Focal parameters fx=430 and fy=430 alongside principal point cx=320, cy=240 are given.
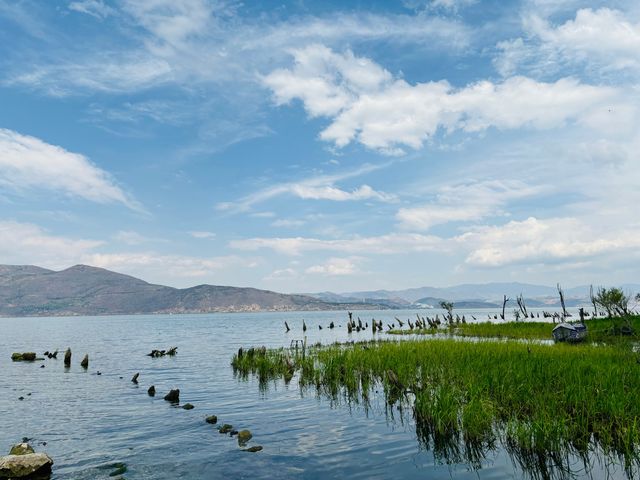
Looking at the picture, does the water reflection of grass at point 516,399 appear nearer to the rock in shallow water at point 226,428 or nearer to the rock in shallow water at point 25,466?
the rock in shallow water at point 226,428

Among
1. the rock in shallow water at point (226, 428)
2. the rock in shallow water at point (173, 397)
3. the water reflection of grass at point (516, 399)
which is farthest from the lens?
the rock in shallow water at point (173, 397)

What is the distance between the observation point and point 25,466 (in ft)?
38.4

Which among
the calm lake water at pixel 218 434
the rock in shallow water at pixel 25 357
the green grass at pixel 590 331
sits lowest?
the calm lake water at pixel 218 434

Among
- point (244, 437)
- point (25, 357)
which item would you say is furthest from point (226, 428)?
point (25, 357)

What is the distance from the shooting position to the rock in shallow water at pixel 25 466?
1142cm

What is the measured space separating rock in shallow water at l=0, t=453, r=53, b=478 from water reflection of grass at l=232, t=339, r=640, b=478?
11088 millimetres

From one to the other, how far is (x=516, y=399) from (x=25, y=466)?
50.5ft

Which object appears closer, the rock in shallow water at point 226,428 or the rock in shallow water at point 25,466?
the rock in shallow water at point 25,466

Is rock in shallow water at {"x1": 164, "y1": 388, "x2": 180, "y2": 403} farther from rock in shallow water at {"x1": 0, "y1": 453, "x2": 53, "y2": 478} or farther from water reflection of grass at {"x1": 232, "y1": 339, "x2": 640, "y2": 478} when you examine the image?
rock in shallow water at {"x1": 0, "y1": 453, "x2": 53, "y2": 478}

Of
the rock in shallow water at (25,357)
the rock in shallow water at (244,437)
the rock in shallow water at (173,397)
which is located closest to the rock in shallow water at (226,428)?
the rock in shallow water at (244,437)

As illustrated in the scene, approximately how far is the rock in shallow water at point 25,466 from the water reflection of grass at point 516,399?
1109cm

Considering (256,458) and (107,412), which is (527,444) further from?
(107,412)

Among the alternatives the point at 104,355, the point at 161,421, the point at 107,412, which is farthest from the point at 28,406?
the point at 104,355

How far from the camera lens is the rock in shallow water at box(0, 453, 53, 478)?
1142cm
